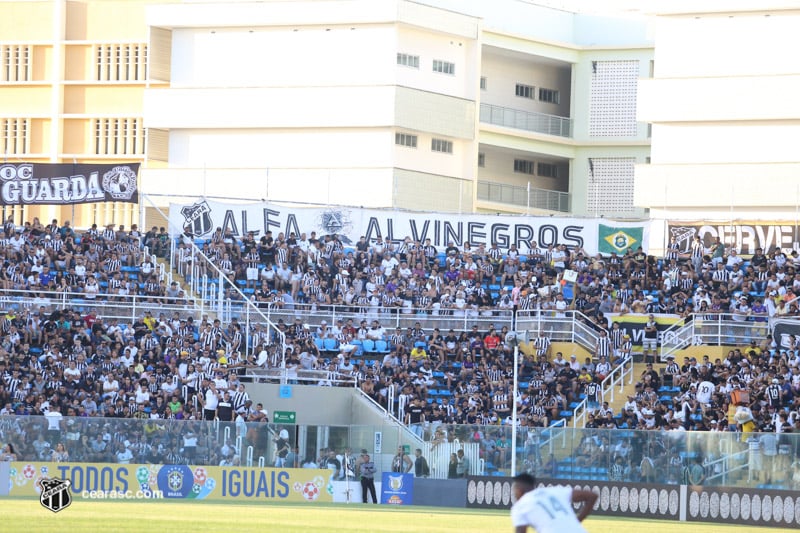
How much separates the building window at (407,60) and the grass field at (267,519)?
43.2m

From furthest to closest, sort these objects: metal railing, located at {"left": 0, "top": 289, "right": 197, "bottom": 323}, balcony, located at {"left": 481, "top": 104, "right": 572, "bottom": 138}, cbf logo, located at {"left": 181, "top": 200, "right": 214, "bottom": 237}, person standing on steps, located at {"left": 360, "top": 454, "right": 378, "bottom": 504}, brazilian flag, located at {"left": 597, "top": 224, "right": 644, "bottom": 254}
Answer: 1. balcony, located at {"left": 481, "top": 104, "right": 572, "bottom": 138}
2. brazilian flag, located at {"left": 597, "top": 224, "right": 644, "bottom": 254}
3. cbf logo, located at {"left": 181, "top": 200, "right": 214, "bottom": 237}
4. metal railing, located at {"left": 0, "top": 289, "right": 197, "bottom": 323}
5. person standing on steps, located at {"left": 360, "top": 454, "right": 378, "bottom": 504}

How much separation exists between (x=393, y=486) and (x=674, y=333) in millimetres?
12558

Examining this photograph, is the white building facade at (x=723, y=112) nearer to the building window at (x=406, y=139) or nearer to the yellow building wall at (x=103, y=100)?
the building window at (x=406, y=139)

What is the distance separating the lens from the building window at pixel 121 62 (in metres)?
93.5

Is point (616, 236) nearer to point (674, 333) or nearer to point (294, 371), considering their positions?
point (674, 333)

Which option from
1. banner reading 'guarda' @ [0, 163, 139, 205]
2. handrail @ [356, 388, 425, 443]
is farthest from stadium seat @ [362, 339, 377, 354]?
banner reading 'guarda' @ [0, 163, 139, 205]

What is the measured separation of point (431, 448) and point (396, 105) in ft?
131

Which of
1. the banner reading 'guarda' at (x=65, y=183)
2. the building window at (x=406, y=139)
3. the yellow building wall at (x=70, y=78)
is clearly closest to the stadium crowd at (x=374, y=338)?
the banner reading 'guarda' at (x=65, y=183)

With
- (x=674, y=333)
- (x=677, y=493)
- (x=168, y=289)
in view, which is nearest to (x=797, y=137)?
(x=674, y=333)

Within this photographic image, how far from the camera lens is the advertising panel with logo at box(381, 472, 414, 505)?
4256 cm

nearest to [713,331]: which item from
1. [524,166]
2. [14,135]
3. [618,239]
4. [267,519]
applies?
[618,239]

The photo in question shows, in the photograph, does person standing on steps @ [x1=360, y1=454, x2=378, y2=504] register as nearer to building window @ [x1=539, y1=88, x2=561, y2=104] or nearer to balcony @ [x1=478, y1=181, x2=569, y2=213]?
balcony @ [x1=478, y1=181, x2=569, y2=213]

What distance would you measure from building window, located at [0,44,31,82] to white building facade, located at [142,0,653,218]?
11824 mm

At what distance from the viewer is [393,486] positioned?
42.7 metres
